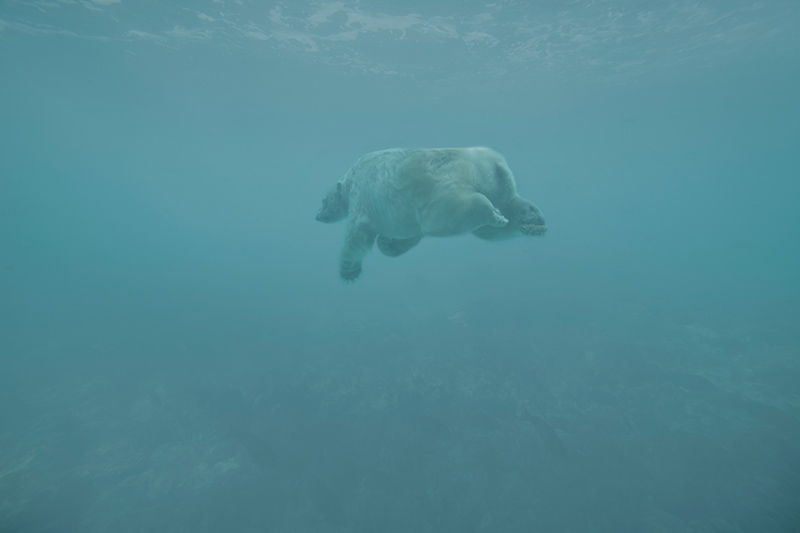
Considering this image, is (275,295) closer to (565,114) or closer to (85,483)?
(85,483)

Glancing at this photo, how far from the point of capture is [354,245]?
355 centimetres

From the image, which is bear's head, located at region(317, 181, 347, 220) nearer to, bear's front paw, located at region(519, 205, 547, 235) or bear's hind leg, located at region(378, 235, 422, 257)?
bear's hind leg, located at region(378, 235, 422, 257)

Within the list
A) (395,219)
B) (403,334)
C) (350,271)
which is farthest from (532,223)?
(403,334)

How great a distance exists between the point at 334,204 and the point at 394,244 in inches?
47.6

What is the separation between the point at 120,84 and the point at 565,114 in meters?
37.5

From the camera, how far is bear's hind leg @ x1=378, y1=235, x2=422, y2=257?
363cm

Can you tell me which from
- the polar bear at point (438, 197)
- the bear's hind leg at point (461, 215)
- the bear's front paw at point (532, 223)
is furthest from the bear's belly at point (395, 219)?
the bear's front paw at point (532, 223)

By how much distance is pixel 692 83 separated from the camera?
2584 cm

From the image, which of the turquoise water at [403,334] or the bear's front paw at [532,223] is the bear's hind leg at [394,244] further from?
the turquoise water at [403,334]

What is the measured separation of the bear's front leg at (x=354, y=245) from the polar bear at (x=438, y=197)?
1 cm

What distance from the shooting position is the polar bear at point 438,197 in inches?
86.0

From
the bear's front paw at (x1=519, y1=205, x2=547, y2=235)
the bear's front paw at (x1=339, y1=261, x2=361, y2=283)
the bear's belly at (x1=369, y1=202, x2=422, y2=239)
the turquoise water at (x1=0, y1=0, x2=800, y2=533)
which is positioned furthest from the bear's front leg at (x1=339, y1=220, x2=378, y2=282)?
the turquoise water at (x1=0, y1=0, x2=800, y2=533)

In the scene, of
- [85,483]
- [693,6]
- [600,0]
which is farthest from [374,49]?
[85,483]

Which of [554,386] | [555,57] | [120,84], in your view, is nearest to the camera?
[554,386]
